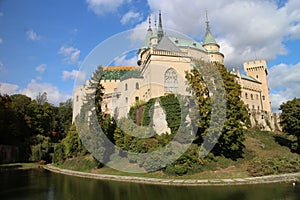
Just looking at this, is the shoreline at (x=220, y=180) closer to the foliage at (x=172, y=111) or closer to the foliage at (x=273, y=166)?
the foliage at (x=273, y=166)

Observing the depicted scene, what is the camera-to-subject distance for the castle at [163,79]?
29.7 metres

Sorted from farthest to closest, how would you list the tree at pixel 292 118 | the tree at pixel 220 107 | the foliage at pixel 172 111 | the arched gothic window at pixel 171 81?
the arched gothic window at pixel 171 81
the foliage at pixel 172 111
the tree at pixel 292 118
the tree at pixel 220 107

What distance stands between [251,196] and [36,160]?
26548 millimetres

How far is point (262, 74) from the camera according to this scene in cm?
4962

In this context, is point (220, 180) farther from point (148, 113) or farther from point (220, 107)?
point (148, 113)

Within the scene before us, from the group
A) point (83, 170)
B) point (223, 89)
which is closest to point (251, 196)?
point (223, 89)

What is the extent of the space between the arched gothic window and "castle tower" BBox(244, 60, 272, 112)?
1022 inches

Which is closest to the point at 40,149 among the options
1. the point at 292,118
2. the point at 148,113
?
the point at 148,113

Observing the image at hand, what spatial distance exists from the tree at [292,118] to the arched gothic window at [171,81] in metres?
12.3

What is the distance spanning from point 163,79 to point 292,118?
47.7 ft

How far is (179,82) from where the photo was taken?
30156 millimetres

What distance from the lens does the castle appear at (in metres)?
29.7

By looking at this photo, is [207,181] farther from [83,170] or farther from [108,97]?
[108,97]

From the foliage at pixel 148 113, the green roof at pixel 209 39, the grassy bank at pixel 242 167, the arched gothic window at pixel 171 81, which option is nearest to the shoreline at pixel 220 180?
the grassy bank at pixel 242 167
